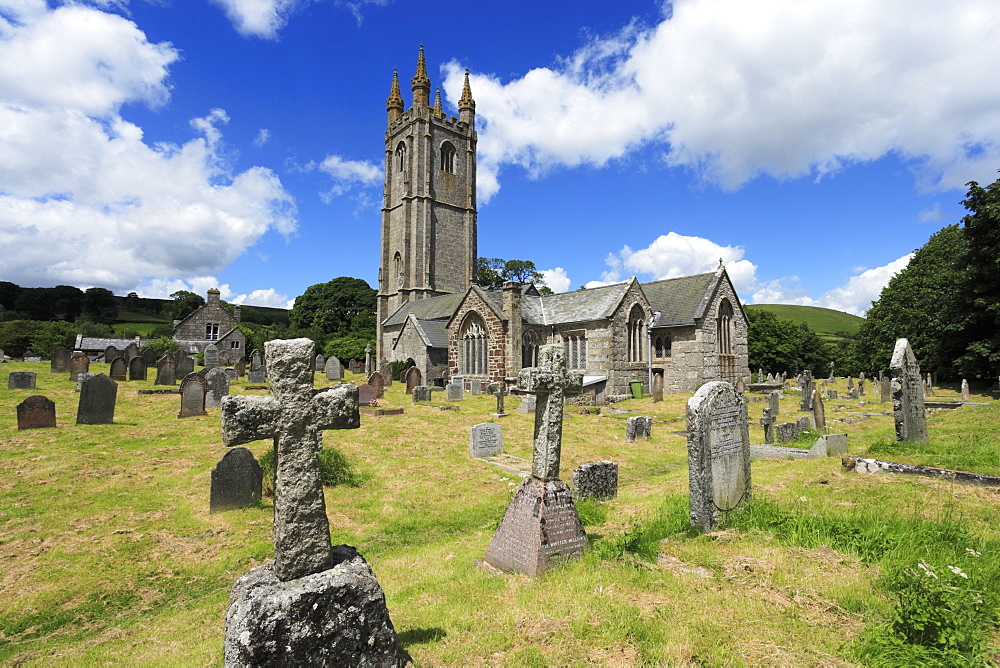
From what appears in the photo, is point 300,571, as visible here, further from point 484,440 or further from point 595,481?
point 484,440

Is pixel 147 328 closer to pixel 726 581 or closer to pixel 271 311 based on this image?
pixel 271 311

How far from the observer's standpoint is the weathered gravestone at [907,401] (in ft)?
30.0

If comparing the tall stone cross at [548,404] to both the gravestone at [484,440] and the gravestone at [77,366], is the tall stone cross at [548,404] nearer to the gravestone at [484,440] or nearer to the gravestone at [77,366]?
the gravestone at [484,440]

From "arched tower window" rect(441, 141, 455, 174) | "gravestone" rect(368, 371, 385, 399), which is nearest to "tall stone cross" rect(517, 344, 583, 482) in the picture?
"gravestone" rect(368, 371, 385, 399)

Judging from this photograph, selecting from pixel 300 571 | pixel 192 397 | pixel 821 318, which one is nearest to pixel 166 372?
pixel 192 397

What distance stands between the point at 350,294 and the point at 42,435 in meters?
54.7

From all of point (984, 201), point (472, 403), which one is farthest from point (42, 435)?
point (984, 201)

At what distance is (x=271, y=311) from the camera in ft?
379

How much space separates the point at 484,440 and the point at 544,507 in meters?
7.55

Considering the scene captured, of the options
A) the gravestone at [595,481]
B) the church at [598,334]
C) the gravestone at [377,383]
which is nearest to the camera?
the gravestone at [595,481]

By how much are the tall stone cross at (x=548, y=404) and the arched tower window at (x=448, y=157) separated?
→ 44.4m

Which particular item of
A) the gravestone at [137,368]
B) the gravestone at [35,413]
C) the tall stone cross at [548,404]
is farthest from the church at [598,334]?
the gravestone at [35,413]

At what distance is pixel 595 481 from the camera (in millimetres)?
8266

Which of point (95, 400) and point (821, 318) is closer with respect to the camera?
point (95, 400)
